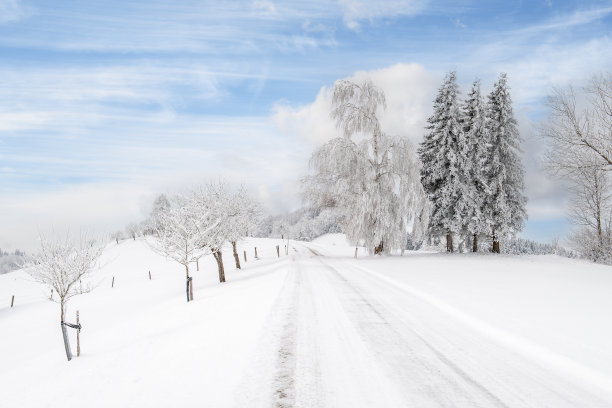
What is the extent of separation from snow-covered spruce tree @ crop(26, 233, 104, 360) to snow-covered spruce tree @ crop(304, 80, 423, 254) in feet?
51.8

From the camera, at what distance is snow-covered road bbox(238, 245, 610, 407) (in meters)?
4.00

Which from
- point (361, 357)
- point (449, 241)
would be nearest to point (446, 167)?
point (449, 241)

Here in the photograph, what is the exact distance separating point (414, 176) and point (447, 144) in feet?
23.4

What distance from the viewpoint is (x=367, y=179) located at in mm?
24984

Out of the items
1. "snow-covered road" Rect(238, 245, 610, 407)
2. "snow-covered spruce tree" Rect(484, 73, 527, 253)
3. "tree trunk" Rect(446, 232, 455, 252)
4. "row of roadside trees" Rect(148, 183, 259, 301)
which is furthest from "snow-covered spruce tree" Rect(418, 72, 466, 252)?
"snow-covered road" Rect(238, 245, 610, 407)

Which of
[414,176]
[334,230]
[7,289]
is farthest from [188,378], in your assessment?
[334,230]

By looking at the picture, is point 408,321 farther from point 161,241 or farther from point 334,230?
point 334,230

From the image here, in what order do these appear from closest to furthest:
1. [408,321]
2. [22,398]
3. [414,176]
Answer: [22,398]
[408,321]
[414,176]

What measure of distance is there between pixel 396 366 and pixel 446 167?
27227 mm

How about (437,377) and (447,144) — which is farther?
(447,144)

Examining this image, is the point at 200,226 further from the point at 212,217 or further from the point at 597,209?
the point at 597,209

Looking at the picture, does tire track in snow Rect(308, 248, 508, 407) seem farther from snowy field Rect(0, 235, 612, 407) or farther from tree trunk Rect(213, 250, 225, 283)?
tree trunk Rect(213, 250, 225, 283)

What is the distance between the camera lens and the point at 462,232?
28.7 m

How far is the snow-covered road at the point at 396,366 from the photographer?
13.1 feet
